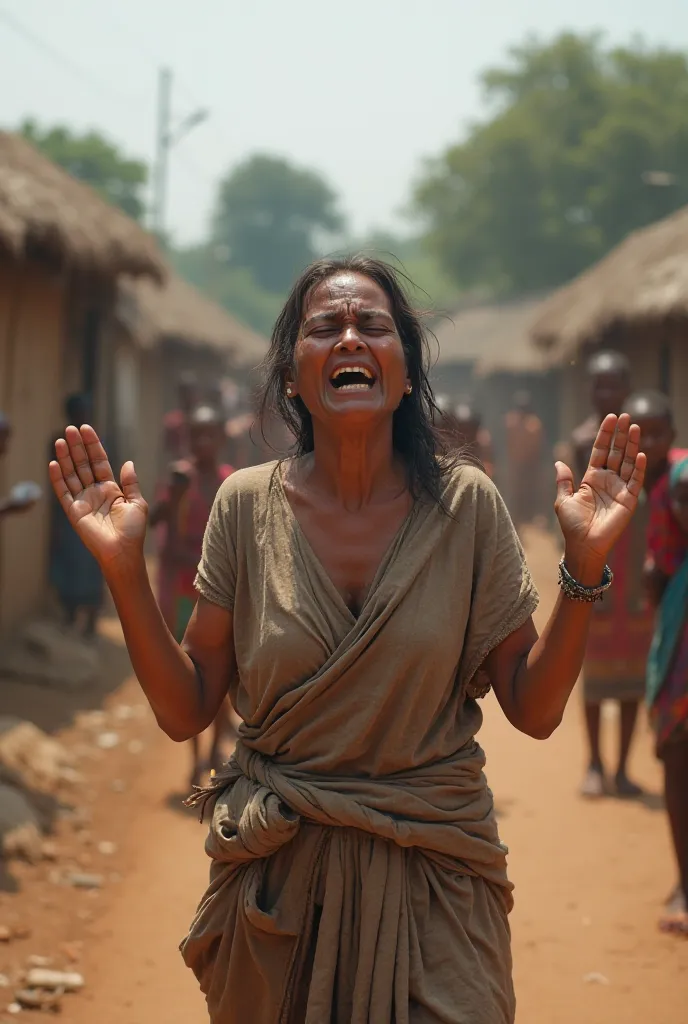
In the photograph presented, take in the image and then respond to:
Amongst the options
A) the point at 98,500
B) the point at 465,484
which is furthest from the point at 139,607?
the point at 465,484

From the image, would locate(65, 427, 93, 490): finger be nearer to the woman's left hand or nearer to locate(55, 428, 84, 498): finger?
locate(55, 428, 84, 498): finger

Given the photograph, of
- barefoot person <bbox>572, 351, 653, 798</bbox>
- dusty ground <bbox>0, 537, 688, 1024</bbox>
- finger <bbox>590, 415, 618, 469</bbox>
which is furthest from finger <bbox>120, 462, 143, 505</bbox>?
barefoot person <bbox>572, 351, 653, 798</bbox>

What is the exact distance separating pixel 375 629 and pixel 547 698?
1.15 feet

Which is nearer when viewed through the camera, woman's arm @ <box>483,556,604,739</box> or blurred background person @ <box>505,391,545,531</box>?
woman's arm @ <box>483,556,604,739</box>

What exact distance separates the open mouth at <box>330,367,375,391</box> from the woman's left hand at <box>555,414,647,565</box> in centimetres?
41

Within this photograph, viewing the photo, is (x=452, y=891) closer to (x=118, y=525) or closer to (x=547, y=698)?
(x=547, y=698)

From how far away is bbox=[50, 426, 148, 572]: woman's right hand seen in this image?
2.50 metres

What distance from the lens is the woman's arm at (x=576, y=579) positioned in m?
2.38

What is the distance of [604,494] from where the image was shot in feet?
8.21

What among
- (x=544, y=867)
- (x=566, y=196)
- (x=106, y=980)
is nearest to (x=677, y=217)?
(x=544, y=867)

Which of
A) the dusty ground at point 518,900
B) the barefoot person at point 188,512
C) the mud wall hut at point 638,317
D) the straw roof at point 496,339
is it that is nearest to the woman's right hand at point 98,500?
the dusty ground at point 518,900

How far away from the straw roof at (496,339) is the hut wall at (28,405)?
14137 mm

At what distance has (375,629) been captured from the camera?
2.34 metres

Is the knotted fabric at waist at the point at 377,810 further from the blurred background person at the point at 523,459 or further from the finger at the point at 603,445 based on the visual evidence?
the blurred background person at the point at 523,459
